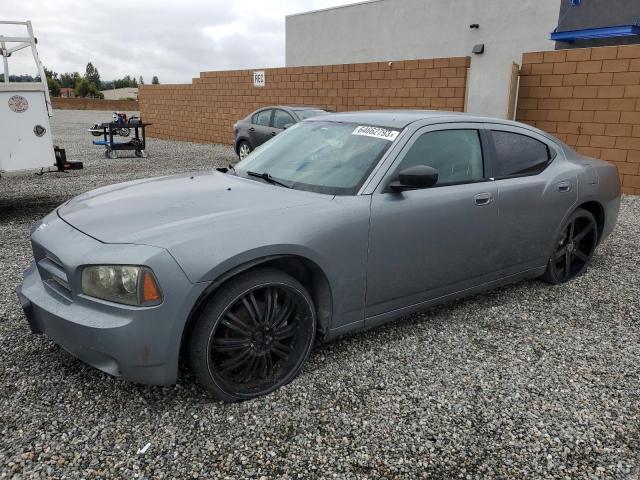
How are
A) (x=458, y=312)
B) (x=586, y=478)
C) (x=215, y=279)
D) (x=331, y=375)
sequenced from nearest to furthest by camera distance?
(x=586, y=478) → (x=215, y=279) → (x=331, y=375) → (x=458, y=312)

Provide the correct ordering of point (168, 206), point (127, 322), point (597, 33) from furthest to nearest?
point (597, 33) → point (168, 206) → point (127, 322)

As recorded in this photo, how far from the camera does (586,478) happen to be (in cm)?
234

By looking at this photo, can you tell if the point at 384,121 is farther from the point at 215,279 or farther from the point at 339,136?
→ the point at 215,279

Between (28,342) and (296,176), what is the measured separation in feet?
6.71

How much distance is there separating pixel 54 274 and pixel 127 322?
61cm

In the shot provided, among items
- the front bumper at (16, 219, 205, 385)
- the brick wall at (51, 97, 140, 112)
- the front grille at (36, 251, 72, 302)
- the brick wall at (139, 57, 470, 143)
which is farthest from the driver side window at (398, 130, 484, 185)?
the brick wall at (51, 97, 140, 112)

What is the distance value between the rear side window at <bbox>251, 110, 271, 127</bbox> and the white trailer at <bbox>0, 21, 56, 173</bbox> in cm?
648

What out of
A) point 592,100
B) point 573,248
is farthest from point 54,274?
point 592,100

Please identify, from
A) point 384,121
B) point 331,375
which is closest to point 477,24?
point 384,121

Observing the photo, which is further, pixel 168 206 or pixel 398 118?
pixel 398 118

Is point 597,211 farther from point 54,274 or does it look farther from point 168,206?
point 54,274

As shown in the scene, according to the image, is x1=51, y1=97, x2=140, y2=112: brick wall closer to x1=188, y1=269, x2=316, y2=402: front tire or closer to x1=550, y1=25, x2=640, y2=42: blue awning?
x1=550, y1=25, x2=640, y2=42: blue awning

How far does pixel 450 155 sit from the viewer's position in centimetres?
369

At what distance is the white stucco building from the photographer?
16375mm
